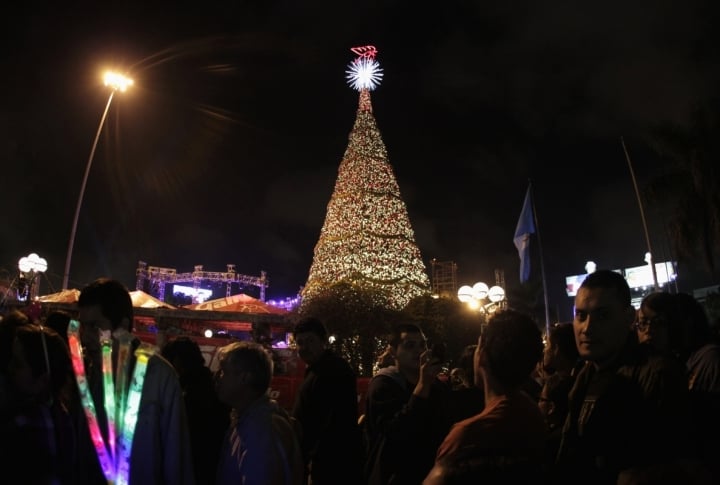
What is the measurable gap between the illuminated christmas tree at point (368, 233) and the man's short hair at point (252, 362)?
20612 millimetres

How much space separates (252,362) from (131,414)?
2.35ft

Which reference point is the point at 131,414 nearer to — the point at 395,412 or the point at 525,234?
the point at 395,412

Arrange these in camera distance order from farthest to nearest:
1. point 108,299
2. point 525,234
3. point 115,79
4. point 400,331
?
point 525,234, point 115,79, point 400,331, point 108,299

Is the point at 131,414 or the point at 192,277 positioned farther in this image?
the point at 192,277

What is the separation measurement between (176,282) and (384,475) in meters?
72.1

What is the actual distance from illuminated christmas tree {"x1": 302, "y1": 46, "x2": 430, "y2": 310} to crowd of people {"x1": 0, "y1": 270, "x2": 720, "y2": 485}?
19.9 meters

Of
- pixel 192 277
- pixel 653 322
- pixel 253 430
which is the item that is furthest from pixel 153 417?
pixel 192 277

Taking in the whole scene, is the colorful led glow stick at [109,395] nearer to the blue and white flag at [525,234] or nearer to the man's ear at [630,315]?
the man's ear at [630,315]

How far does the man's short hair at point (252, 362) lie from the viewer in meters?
2.88

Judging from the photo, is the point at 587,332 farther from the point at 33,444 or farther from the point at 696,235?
the point at 696,235

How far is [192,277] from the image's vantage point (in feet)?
228

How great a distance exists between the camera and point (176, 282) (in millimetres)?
70000

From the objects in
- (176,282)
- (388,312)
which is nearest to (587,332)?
(388,312)

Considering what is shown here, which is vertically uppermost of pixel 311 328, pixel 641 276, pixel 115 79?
pixel 115 79
